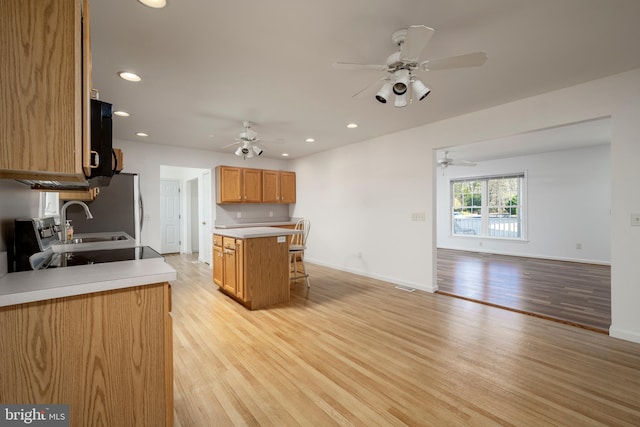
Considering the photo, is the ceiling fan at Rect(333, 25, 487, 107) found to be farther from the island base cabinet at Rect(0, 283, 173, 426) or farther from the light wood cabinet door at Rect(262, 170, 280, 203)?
the light wood cabinet door at Rect(262, 170, 280, 203)

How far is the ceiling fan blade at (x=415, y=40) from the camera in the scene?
155 centimetres

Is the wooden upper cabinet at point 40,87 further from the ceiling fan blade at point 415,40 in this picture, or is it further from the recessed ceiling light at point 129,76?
the recessed ceiling light at point 129,76

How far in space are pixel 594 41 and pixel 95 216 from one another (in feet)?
20.0

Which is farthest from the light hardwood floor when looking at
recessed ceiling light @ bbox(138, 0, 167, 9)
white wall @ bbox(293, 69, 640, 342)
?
recessed ceiling light @ bbox(138, 0, 167, 9)

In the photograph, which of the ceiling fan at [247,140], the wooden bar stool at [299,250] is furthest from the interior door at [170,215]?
the ceiling fan at [247,140]

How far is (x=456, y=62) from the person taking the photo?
73.1 inches

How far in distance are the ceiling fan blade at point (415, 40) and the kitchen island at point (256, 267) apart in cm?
247

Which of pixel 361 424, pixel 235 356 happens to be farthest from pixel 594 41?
pixel 235 356

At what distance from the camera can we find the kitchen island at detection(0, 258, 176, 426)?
40.6 inches

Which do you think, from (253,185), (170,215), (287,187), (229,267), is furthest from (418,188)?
(170,215)

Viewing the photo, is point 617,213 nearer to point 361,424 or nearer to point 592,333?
point 592,333

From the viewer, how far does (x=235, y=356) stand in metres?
2.30

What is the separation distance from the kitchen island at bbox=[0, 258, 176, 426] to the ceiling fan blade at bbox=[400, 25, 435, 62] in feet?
6.07

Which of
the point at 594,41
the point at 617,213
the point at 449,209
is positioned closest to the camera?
the point at 594,41
